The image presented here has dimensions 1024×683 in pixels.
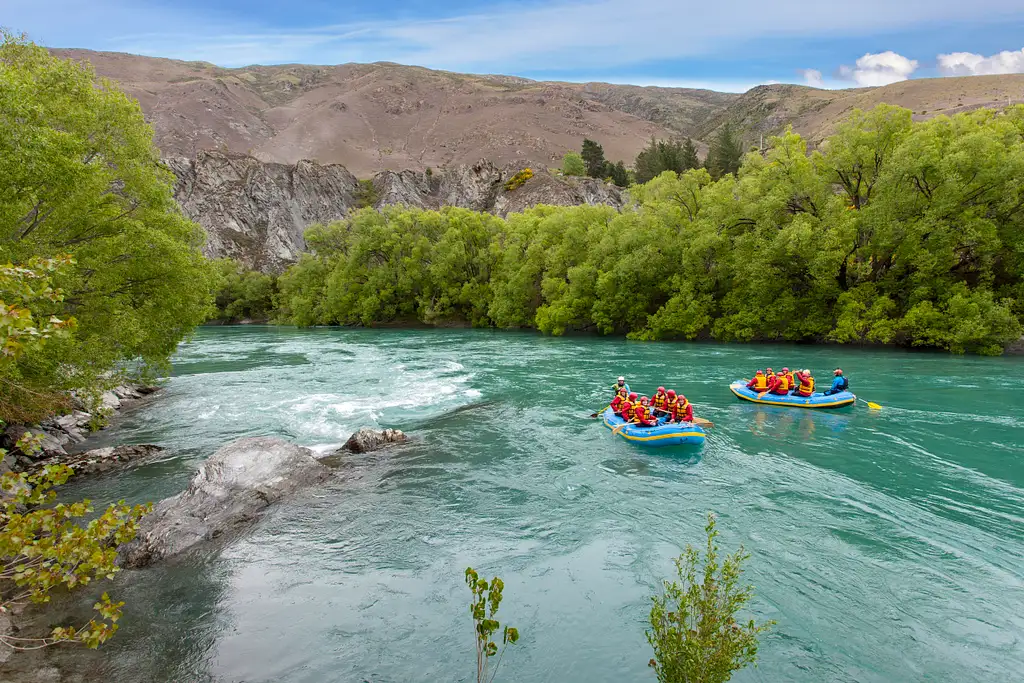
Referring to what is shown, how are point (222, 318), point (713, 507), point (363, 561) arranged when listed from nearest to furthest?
point (363, 561)
point (713, 507)
point (222, 318)

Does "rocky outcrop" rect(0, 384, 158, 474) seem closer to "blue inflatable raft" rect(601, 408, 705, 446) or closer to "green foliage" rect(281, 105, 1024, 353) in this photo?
"blue inflatable raft" rect(601, 408, 705, 446)

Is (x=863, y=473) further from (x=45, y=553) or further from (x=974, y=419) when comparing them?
(x=45, y=553)

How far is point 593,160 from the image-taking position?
11681 cm

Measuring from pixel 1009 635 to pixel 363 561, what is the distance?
386 inches

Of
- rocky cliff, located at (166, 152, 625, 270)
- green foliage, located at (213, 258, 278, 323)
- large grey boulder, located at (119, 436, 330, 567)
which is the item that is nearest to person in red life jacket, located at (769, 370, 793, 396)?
large grey boulder, located at (119, 436, 330, 567)

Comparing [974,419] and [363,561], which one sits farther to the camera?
[974,419]

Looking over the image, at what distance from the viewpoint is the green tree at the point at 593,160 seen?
11556 cm

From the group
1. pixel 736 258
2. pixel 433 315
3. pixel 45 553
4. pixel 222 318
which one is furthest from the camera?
pixel 222 318

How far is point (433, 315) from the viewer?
217 feet

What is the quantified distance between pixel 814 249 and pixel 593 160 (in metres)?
87.0

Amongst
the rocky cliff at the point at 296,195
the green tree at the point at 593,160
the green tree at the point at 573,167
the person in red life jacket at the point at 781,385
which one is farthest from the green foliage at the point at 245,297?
the person in red life jacket at the point at 781,385

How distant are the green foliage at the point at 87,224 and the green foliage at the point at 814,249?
3419 centimetres

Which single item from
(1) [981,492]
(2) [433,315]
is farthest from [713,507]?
(2) [433,315]

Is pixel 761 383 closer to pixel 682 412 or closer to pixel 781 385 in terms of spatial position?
pixel 781 385
